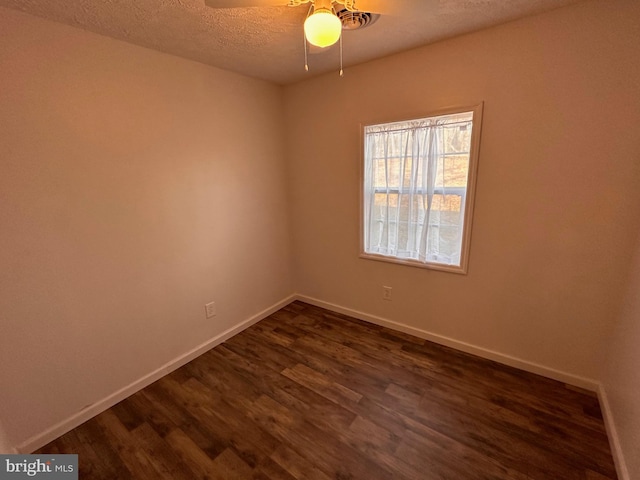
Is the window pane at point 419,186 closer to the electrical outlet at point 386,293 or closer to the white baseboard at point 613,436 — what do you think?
the electrical outlet at point 386,293

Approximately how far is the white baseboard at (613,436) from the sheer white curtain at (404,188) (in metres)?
1.16

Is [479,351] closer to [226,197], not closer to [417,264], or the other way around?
[417,264]

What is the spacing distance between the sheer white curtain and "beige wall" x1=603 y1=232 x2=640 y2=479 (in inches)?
37.1

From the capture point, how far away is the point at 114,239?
1729 millimetres

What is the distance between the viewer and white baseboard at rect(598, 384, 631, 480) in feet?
4.20

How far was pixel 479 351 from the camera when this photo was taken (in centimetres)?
214

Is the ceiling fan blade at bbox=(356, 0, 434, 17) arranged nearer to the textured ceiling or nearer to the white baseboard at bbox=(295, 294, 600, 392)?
the textured ceiling

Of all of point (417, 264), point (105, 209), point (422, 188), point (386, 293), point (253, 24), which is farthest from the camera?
point (386, 293)

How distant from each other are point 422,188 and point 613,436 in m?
1.76

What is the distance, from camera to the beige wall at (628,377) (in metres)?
1.25

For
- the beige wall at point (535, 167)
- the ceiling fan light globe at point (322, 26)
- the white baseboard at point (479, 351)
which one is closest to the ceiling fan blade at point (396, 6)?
the ceiling fan light globe at point (322, 26)

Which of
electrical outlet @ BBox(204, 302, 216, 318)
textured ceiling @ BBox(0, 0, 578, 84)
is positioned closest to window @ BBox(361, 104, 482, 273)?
textured ceiling @ BBox(0, 0, 578, 84)

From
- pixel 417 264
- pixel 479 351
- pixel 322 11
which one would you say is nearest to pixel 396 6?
pixel 322 11

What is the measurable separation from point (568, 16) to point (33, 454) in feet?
12.4
